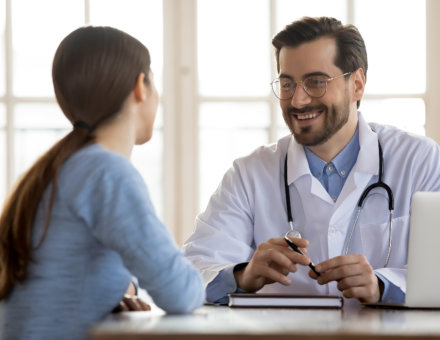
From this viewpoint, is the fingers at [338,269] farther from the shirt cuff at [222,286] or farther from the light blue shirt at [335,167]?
the light blue shirt at [335,167]

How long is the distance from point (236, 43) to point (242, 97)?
0.26 metres

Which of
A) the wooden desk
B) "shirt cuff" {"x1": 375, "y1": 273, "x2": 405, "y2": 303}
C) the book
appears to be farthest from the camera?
"shirt cuff" {"x1": 375, "y1": 273, "x2": 405, "y2": 303}

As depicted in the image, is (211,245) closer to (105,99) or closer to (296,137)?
(296,137)

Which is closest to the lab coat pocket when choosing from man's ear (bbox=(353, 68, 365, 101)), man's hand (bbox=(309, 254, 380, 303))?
man's hand (bbox=(309, 254, 380, 303))

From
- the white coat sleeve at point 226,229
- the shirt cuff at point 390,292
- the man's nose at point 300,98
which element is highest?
the man's nose at point 300,98

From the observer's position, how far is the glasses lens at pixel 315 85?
2.46 meters

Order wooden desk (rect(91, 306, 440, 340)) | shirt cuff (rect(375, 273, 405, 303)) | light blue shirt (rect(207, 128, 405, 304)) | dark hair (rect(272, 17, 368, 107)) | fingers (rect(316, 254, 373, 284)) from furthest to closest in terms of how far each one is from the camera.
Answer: dark hair (rect(272, 17, 368, 107)), light blue shirt (rect(207, 128, 405, 304)), shirt cuff (rect(375, 273, 405, 303)), fingers (rect(316, 254, 373, 284)), wooden desk (rect(91, 306, 440, 340))

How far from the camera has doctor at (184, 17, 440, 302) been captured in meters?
2.25

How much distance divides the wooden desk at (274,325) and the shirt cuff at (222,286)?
0.31m

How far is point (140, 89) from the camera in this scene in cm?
158

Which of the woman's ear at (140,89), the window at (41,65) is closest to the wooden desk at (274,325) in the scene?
the woman's ear at (140,89)

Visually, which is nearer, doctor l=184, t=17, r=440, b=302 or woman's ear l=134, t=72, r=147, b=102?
woman's ear l=134, t=72, r=147, b=102

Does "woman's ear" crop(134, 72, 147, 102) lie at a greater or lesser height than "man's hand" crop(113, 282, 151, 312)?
greater

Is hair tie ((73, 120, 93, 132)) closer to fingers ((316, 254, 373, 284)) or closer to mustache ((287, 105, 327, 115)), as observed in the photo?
fingers ((316, 254, 373, 284))
